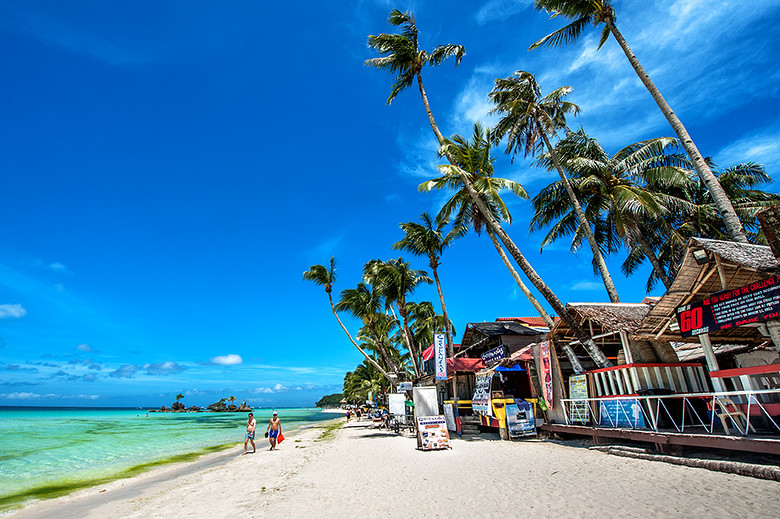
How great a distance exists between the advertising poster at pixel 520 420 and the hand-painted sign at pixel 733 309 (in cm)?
647

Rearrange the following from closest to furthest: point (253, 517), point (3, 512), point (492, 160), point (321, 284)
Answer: point (253, 517) < point (3, 512) < point (492, 160) < point (321, 284)

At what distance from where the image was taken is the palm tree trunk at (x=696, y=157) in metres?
9.48

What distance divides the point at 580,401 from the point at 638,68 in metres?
10.8

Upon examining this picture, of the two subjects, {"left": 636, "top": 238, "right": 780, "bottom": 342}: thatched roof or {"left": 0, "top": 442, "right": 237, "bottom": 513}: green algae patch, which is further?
{"left": 0, "top": 442, "right": 237, "bottom": 513}: green algae patch

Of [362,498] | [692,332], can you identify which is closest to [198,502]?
[362,498]

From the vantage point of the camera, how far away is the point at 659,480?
6254 mm

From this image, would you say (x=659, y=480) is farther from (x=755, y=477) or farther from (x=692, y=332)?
(x=692, y=332)

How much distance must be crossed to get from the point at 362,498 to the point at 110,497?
7298 millimetres

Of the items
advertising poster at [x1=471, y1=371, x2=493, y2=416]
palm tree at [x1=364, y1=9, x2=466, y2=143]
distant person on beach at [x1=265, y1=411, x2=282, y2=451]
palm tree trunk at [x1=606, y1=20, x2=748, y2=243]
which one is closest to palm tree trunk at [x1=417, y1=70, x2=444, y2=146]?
palm tree at [x1=364, y1=9, x2=466, y2=143]

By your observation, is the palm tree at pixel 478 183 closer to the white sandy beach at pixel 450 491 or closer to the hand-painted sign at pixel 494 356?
the hand-painted sign at pixel 494 356

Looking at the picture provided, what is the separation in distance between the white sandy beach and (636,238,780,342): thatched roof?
3.95m

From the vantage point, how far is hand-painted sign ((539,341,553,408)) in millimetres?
12758

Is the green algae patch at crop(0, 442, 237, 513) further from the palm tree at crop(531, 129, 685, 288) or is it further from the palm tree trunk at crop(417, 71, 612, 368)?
the palm tree at crop(531, 129, 685, 288)

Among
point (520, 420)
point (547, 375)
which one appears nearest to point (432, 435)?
point (520, 420)
